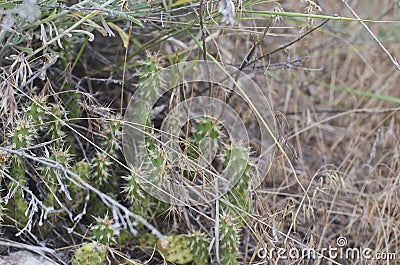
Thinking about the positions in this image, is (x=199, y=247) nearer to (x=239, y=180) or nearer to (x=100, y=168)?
(x=239, y=180)

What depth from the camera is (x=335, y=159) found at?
179 centimetres

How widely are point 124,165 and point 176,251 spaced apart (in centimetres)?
25

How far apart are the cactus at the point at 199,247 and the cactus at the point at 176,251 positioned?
0.06ft

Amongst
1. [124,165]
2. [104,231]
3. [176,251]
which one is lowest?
[176,251]

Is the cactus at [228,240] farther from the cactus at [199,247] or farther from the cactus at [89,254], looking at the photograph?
the cactus at [89,254]

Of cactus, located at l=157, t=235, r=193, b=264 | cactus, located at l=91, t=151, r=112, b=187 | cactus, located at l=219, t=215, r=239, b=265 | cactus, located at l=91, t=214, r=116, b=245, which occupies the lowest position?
cactus, located at l=157, t=235, r=193, b=264

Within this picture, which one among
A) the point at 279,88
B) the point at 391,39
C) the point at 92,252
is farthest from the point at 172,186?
the point at 391,39

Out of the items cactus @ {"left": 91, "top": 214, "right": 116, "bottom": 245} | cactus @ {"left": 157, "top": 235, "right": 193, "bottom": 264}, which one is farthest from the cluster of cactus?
cactus @ {"left": 91, "top": 214, "right": 116, "bottom": 245}

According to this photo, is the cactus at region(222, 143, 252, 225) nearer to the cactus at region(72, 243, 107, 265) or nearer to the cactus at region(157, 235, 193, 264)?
the cactus at region(157, 235, 193, 264)

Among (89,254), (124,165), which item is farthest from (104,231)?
(124,165)

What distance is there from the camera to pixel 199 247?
125 cm

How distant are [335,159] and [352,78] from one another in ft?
1.54

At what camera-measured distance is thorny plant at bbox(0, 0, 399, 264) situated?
120 cm

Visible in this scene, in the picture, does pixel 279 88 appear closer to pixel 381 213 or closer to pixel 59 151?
pixel 381 213
